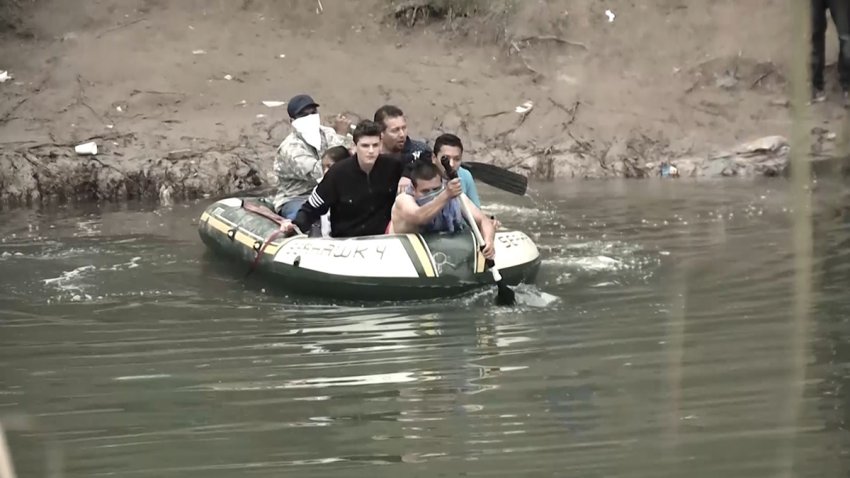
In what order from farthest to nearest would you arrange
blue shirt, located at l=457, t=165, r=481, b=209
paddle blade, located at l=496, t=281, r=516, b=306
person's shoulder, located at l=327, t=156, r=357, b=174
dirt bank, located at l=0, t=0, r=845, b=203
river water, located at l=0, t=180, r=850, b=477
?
dirt bank, located at l=0, t=0, r=845, b=203 < blue shirt, located at l=457, t=165, r=481, b=209 < person's shoulder, located at l=327, t=156, r=357, b=174 < paddle blade, located at l=496, t=281, r=516, b=306 < river water, located at l=0, t=180, r=850, b=477

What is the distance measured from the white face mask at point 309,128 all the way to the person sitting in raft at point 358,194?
3.37ft

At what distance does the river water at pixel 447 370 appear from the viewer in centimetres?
386

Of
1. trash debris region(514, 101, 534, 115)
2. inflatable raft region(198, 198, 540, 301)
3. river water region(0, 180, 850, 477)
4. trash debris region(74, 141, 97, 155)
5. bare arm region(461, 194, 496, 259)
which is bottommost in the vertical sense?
river water region(0, 180, 850, 477)

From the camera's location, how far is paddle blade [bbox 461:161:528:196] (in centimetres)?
710

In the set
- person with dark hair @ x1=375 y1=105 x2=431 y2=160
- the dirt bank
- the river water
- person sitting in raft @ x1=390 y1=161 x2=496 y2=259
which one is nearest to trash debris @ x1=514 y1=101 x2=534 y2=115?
the dirt bank

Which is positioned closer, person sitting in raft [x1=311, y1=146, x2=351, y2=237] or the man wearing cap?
person sitting in raft [x1=311, y1=146, x2=351, y2=237]

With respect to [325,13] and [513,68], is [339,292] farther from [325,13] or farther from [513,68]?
[325,13]

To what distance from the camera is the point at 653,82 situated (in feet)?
48.4

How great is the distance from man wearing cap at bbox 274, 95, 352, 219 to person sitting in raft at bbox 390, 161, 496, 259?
5.03 feet

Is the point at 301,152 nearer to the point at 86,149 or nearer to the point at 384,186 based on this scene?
the point at 384,186

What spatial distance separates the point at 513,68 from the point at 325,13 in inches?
123

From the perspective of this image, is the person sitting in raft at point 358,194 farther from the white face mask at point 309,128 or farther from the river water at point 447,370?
the white face mask at point 309,128

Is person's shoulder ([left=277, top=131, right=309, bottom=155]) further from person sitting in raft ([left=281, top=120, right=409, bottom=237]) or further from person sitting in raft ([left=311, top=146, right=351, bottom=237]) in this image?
person sitting in raft ([left=281, top=120, right=409, bottom=237])

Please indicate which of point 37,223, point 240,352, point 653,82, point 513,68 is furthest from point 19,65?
point 240,352
